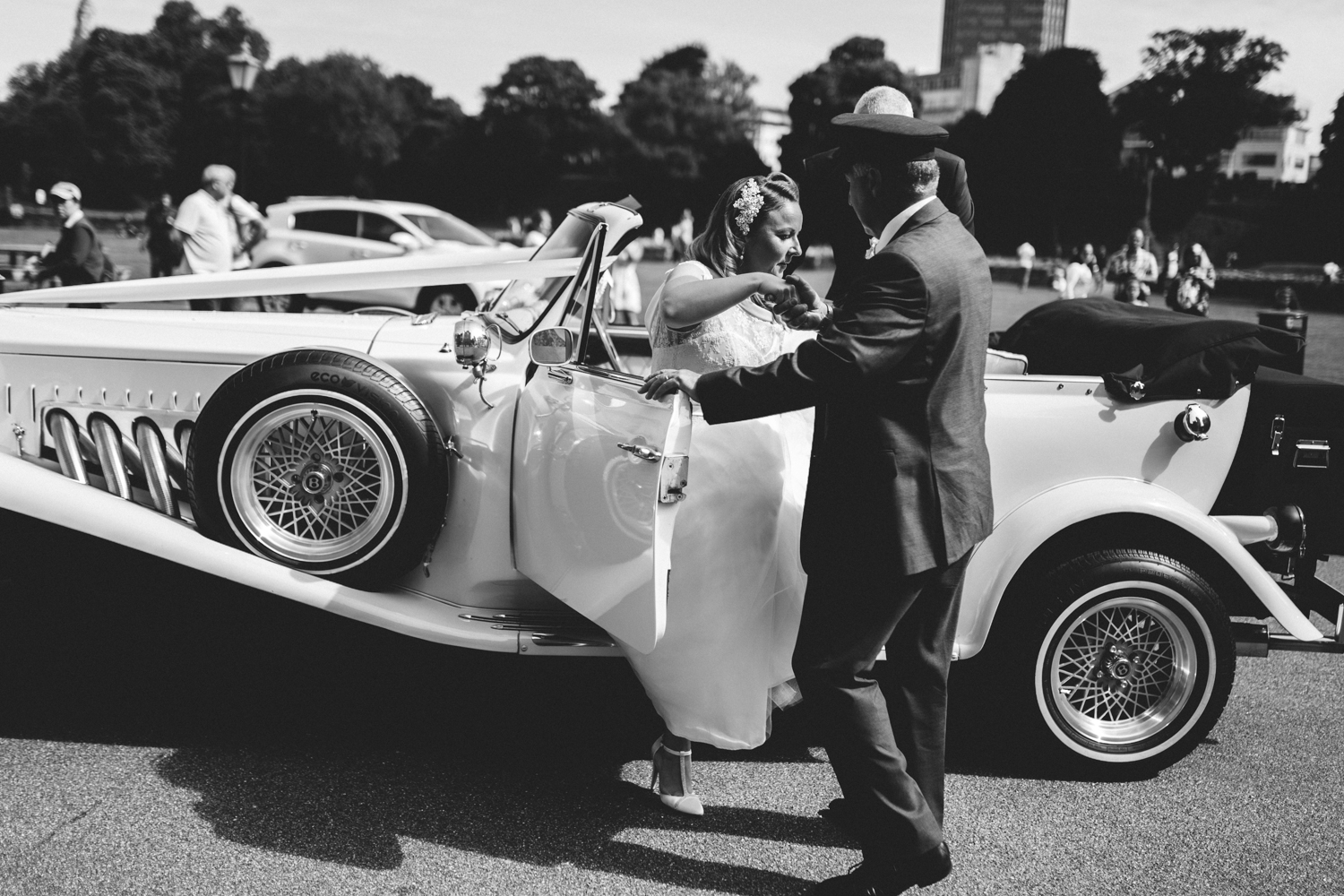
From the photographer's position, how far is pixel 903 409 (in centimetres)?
256

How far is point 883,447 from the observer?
→ 2.56 metres

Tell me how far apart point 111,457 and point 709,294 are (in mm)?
2178

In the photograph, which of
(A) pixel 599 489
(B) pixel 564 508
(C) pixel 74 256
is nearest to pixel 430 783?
(B) pixel 564 508

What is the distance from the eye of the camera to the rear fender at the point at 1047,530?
335 centimetres

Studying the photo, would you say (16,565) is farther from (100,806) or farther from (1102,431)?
(1102,431)

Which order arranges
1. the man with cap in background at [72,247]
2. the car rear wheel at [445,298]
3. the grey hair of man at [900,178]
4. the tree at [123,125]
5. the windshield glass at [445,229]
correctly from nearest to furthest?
the grey hair of man at [900,178], the man with cap in background at [72,247], the car rear wheel at [445,298], the windshield glass at [445,229], the tree at [123,125]

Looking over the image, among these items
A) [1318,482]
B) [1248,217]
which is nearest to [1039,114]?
[1248,217]

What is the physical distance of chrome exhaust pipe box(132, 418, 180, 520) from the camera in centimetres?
372

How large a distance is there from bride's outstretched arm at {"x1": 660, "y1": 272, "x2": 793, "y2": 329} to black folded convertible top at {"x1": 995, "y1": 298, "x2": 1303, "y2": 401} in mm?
1228

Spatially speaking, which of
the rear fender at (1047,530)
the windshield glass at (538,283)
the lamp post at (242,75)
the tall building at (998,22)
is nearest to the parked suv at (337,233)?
the lamp post at (242,75)

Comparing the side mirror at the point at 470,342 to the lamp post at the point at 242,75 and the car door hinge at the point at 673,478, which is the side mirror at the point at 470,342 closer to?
the car door hinge at the point at 673,478

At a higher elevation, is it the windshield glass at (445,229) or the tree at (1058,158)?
the tree at (1058,158)

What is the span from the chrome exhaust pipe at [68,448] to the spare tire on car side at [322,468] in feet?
1.83

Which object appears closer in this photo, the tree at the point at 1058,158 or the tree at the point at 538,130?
the tree at the point at 1058,158
